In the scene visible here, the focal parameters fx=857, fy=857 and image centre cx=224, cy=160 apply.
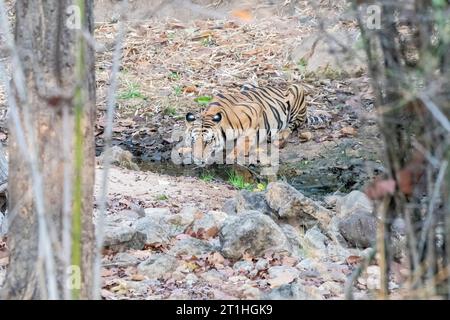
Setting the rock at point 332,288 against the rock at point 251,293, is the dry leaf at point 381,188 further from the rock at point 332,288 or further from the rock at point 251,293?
the rock at point 332,288

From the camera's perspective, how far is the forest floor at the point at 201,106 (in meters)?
5.18

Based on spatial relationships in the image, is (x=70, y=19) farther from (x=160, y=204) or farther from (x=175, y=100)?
(x=175, y=100)

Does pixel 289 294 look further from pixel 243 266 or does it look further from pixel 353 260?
pixel 353 260

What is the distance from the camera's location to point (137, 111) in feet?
38.5

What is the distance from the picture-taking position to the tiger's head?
399 inches

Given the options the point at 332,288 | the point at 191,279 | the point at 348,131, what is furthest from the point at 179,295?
the point at 348,131

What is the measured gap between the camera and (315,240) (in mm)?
5742

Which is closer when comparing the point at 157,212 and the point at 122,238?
the point at 122,238

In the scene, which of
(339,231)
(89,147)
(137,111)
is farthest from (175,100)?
(89,147)

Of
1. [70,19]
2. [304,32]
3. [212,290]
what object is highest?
[304,32]

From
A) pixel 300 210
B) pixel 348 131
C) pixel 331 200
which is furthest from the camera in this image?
pixel 348 131

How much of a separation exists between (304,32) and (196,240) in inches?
333

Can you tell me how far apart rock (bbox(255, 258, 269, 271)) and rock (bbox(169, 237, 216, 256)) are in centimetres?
36

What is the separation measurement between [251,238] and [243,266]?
22 cm
